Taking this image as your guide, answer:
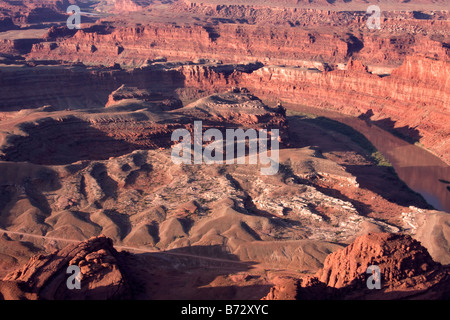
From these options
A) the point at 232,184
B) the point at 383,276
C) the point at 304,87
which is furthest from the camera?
the point at 304,87

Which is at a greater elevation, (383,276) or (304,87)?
(383,276)

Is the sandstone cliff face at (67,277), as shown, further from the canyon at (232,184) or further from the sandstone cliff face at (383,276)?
the sandstone cliff face at (383,276)

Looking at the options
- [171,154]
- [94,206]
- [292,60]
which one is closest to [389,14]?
[292,60]

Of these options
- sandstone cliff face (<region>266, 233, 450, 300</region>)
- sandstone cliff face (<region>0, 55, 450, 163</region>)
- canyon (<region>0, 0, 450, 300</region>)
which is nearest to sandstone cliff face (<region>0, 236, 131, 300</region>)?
canyon (<region>0, 0, 450, 300</region>)

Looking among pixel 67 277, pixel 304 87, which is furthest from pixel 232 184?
pixel 304 87

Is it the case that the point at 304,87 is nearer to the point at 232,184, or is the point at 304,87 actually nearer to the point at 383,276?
the point at 232,184
